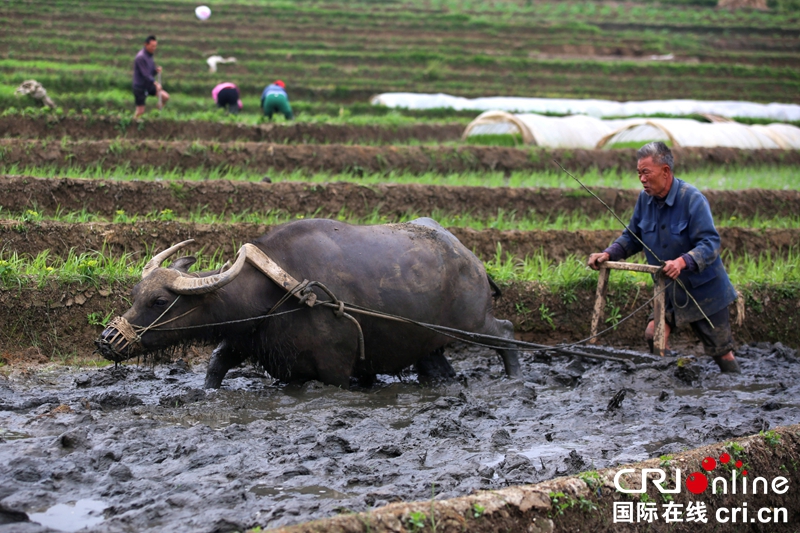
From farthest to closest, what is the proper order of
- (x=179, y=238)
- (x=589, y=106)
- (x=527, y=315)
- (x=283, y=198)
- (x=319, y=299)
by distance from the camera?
1. (x=589, y=106)
2. (x=283, y=198)
3. (x=179, y=238)
4. (x=527, y=315)
5. (x=319, y=299)

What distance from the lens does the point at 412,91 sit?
82.4 ft

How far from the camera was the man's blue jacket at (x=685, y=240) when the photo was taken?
6062 mm

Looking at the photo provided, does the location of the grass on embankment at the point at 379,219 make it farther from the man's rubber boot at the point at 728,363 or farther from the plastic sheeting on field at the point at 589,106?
the plastic sheeting on field at the point at 589,106

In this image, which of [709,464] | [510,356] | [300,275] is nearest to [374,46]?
[510,356]

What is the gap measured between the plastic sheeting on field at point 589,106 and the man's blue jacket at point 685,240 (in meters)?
15.6

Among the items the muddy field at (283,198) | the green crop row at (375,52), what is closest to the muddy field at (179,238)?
the muddy field at (283,198)

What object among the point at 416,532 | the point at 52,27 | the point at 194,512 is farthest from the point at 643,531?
the point at 52,27

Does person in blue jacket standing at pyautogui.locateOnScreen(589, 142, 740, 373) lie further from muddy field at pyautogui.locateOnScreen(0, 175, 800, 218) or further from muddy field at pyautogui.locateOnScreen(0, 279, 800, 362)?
muddy field at pyautogui.locateOnScreen(0, 175, 800, 218)

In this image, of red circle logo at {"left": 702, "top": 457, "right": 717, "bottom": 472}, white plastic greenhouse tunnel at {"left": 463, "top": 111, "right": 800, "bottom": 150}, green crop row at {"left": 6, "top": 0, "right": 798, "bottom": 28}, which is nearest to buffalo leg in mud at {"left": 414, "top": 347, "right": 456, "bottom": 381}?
red circle logo at {"left": 702, "top": 457, "right": 717, "bottom": 472}

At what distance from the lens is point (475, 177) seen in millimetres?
12531

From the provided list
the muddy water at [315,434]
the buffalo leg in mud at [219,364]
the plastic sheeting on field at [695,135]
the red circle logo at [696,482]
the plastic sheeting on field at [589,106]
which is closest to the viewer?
the muddy water at [315,434]

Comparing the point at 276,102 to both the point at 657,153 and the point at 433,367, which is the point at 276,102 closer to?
the point at 433,367

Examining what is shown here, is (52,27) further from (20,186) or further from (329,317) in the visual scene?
(329,317)

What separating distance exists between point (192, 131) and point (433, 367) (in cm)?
838
